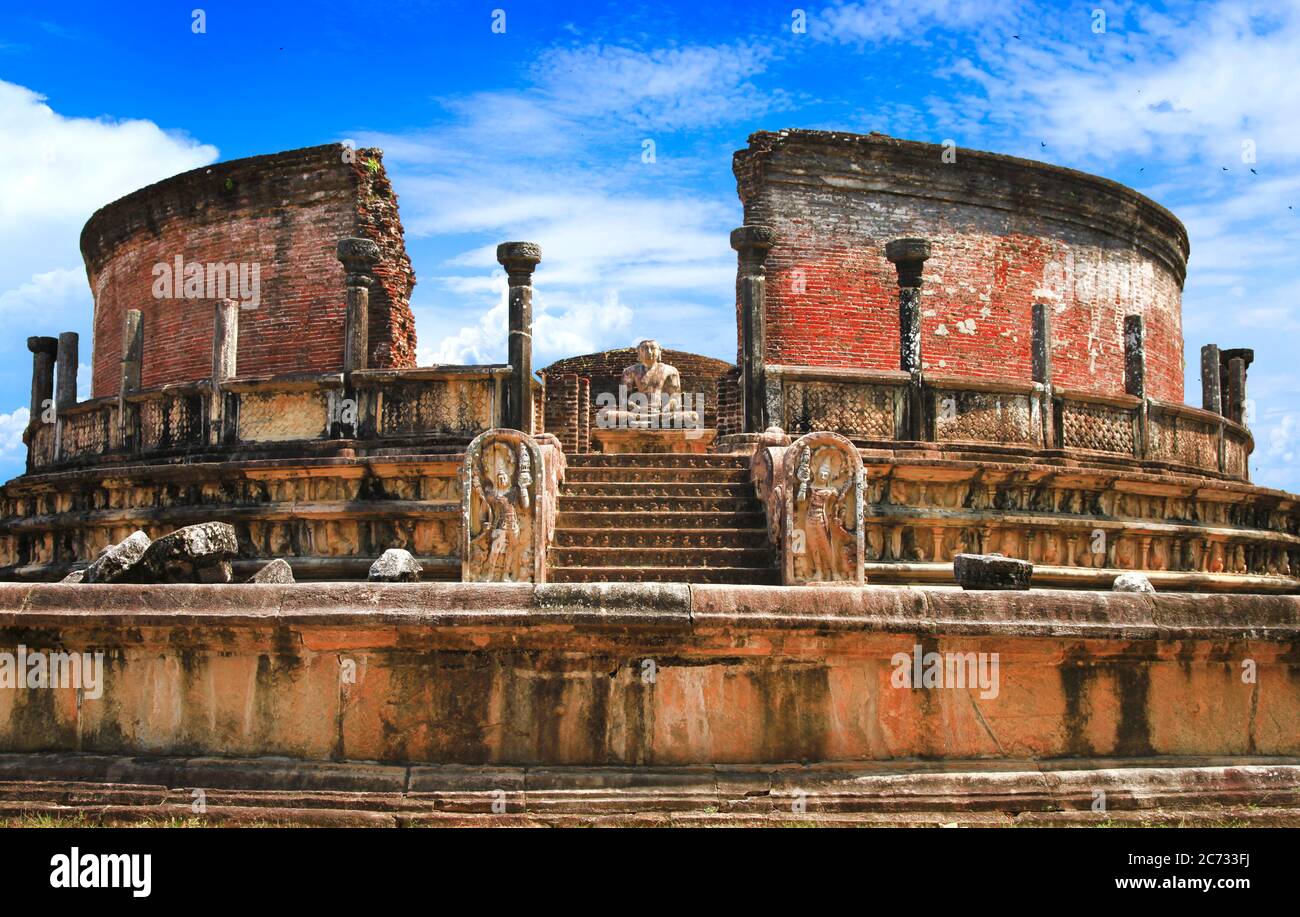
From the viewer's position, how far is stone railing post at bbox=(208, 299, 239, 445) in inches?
521

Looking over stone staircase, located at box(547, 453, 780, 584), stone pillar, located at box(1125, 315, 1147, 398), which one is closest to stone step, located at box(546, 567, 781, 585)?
stone staircase, located at box(547, 453, 780, 584)

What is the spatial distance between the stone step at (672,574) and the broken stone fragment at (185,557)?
313 centimetres

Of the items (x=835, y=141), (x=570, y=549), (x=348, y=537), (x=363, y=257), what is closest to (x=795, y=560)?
(x=570, y=549)

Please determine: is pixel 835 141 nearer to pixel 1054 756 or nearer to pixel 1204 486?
pixel 1204 486

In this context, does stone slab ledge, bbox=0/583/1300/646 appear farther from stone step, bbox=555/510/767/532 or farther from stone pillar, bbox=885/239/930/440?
stone pillar, bbox=885/239/930/440

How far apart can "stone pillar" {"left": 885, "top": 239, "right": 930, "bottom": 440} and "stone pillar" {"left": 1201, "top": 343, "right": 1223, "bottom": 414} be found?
7164 mm

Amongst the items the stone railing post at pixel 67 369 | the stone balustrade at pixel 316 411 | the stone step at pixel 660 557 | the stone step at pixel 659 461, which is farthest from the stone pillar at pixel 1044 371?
the stone railing post at pixel 67 369

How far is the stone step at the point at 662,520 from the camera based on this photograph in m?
10.6

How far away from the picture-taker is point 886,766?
5121 mm

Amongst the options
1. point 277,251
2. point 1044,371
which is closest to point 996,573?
point 1044,371

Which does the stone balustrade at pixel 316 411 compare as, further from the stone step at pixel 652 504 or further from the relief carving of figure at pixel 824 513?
the relief carving of figure at pixel 824 513
